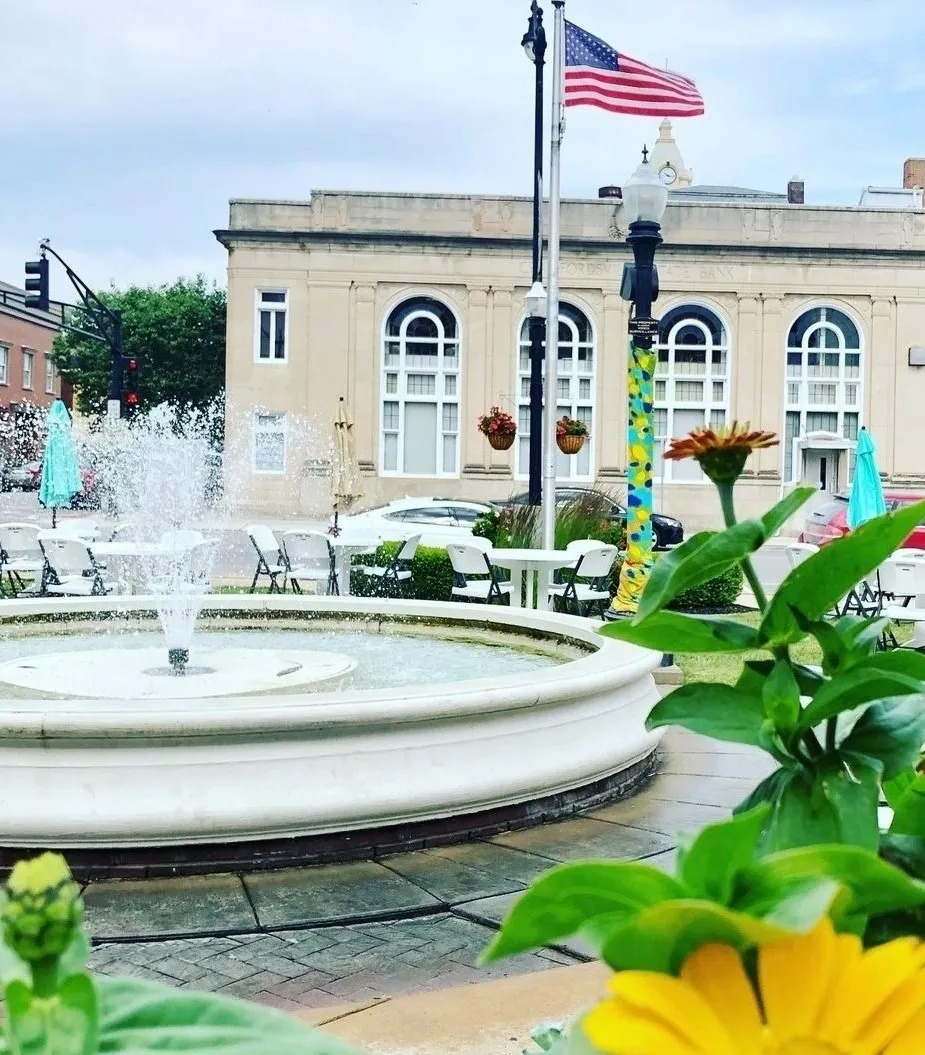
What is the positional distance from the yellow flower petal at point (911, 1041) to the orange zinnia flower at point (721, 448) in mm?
422

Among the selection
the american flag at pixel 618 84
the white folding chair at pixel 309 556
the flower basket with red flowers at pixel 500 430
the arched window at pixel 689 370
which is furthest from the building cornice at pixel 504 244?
the white folding chair at pixel 309 556

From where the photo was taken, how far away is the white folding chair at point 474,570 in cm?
1445

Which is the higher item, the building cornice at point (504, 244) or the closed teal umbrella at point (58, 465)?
the building cornice at point (504, 244)

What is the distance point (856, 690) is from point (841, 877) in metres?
0.25

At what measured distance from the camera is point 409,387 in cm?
3519

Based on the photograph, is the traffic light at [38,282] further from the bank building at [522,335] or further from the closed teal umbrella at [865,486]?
the closed teal umbrella at [865,486]

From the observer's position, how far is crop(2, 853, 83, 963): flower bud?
1.57 feet

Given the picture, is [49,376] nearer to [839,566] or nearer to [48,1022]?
[839,566]

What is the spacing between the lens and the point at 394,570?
1587cm

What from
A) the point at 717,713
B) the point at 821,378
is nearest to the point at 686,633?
the point at 717,713

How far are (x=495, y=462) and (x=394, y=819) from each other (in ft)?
97.6

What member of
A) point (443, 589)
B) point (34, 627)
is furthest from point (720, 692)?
point (443, 589)

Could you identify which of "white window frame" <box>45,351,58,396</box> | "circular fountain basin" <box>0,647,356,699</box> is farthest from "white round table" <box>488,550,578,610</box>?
"white window frame" <box>45,351,58,396</box>

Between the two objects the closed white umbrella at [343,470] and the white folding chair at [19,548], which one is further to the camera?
the closed white umbrella at [343,470]
